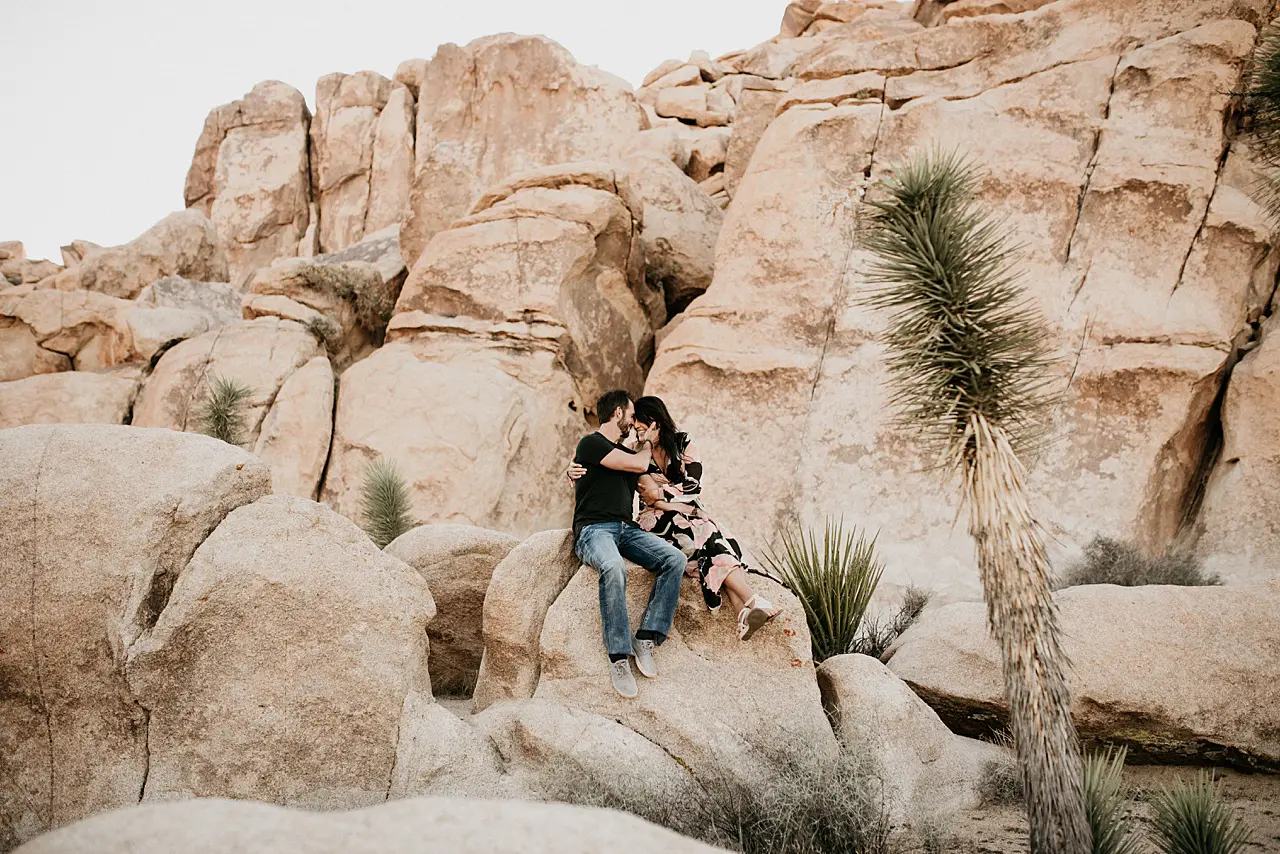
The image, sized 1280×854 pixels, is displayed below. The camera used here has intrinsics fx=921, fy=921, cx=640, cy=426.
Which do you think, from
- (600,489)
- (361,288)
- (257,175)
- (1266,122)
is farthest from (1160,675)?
(257,175)

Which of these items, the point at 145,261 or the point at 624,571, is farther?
the point at 145,261

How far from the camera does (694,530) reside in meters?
6.39

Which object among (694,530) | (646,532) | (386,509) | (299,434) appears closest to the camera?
(646,532)

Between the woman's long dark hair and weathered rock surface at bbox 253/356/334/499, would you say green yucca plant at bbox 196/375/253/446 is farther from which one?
the woman's long dark hair

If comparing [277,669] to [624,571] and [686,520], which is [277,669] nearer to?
[624,571]

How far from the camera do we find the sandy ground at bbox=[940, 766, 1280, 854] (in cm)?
549

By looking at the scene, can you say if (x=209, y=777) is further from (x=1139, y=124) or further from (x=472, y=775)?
(x=1139, y=124)

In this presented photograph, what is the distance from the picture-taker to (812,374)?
1257 cm

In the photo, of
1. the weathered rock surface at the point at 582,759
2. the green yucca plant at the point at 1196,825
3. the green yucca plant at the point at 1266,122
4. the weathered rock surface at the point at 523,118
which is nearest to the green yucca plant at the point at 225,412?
the weathered rock surface at the point at 523,118

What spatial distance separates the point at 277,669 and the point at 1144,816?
5.44 m

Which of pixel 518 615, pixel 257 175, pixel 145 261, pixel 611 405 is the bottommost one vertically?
pixel 518 615

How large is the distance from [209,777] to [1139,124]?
13.1 m

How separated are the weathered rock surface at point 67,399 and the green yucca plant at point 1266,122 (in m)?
16.0

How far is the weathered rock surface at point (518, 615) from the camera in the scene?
6.24 m
